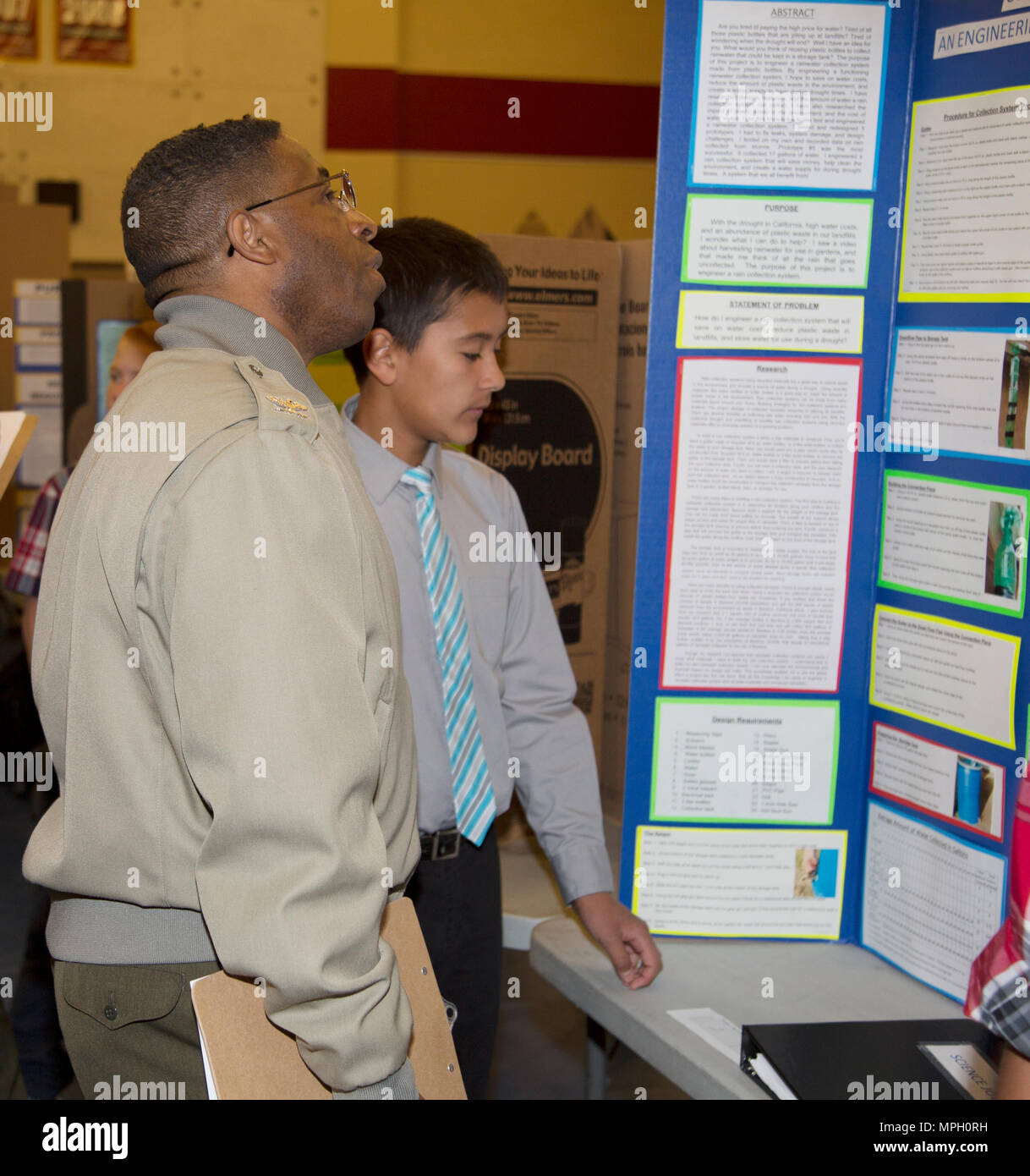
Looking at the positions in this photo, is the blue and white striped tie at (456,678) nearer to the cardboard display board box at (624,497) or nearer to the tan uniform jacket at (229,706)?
the tan uniform jacket at (229,706)

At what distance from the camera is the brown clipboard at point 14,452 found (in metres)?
1.54

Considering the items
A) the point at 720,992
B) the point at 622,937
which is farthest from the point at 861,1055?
the point at 622,937

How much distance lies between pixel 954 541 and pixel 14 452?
1.31m

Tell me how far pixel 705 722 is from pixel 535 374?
0.90 m

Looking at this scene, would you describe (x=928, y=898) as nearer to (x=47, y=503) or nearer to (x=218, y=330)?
(x=218, y=330)

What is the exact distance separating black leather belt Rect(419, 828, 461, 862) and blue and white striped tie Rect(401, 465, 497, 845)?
0.03m

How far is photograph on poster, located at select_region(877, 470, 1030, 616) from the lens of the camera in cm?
161

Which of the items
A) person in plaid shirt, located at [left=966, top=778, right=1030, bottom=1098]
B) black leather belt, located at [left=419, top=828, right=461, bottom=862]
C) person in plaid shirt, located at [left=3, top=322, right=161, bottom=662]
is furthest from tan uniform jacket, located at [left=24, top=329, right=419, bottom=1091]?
person in plaid shirt, located at [left=3, top=322, right=161, bottom=662]

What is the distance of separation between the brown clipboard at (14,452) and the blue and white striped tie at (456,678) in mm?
537

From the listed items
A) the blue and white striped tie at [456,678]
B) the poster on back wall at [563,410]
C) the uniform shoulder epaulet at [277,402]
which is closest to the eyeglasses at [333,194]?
the uniform shoulder epaulet at [277,402]

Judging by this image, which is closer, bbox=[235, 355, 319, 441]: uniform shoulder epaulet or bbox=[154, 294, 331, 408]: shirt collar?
bbox=[235, 355, 319, 441]: uniform shoulder epaulet

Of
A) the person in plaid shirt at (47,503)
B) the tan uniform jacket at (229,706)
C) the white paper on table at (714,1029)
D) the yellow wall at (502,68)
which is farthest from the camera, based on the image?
the yellow wall at (502,68)

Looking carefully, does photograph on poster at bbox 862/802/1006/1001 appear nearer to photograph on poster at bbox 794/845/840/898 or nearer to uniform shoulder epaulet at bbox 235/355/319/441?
photograph on poster at bbox 794/845/840/898

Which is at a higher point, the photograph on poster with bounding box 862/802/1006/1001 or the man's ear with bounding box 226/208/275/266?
the man's ear with bounding box 226/208/275/266
